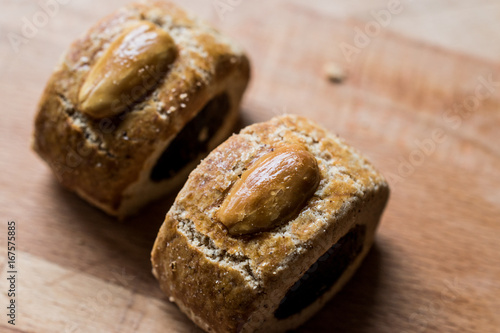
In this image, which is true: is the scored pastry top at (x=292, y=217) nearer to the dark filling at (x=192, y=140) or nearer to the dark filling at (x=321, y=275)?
the dark filling at (x=321, y=275)

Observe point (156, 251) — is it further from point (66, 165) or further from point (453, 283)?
point (453, 283)

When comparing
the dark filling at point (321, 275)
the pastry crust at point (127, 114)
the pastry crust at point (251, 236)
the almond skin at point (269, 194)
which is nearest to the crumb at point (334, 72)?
the pastry crust at point (127, 114)

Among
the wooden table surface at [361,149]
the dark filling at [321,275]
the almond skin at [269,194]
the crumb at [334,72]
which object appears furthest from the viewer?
the crumb at [334,72]

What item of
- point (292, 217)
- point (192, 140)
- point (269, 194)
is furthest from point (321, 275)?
point (192, 140)

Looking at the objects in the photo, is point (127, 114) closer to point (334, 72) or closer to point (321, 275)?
point (321, 275)

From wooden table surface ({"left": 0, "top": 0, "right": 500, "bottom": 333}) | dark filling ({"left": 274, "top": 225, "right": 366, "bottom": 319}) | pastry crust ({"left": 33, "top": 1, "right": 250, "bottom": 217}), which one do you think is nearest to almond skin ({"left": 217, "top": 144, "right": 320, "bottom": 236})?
dark filling ({"left": 274, "top": 225, "right": 366, "bottom": 319})

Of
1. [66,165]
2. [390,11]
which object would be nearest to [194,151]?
[66,165]
